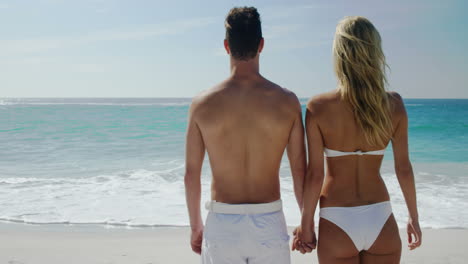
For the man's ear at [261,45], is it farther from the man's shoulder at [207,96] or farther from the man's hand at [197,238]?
the man's hand at [197,238]

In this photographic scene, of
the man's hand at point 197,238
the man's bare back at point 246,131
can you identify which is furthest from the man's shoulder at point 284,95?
the man's hand at point 197,238

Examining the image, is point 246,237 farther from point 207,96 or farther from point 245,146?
point 207,96

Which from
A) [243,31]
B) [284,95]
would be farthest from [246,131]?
[243,31]

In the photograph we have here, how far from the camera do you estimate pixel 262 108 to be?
209cm

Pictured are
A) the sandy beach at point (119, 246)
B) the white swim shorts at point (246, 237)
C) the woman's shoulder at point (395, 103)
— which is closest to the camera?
the white swim shorts at point (246, 237)

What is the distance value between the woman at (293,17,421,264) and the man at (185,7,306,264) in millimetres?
197

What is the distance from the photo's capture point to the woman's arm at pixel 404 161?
7.50ft

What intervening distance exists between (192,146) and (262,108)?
437 millimetres

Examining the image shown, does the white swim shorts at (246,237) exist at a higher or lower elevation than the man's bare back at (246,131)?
lower

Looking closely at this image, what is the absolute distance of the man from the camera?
2059mm

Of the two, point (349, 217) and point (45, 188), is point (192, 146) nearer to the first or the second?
point (349, 217)

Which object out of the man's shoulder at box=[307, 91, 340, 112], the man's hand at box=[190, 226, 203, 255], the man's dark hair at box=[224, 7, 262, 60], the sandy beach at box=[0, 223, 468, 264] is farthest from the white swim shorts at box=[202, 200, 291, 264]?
the sandy beach at box=[0, 223, 468, 264]

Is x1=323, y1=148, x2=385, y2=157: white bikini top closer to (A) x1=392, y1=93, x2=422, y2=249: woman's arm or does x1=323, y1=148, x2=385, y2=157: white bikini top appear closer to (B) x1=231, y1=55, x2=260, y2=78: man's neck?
(A) x1=392, y1=93, x2=422, y2=249: woman's arm

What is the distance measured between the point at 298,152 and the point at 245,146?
330 millimetres
